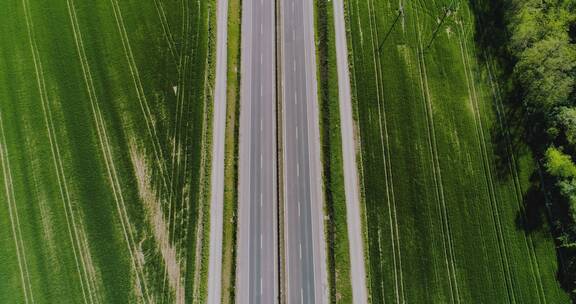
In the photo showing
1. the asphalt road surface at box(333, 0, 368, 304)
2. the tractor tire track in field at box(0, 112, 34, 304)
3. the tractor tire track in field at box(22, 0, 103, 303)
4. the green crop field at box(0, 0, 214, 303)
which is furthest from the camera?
→ the asphalt road surface at box(333, 0, 368, 304)

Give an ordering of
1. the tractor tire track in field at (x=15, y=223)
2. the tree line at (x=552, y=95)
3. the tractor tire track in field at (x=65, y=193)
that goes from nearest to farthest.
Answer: the tractor tire track in field at (x=15, y=223), the tractor tire track in field at (x=65, y=193), the tree line at (x=552, y=95)

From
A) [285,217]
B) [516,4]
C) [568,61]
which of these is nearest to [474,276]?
[285,217]

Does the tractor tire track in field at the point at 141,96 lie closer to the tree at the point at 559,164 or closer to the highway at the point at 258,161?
the highway at the point at 258,161

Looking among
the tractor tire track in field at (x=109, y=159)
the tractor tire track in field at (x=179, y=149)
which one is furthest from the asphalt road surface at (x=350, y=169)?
the tractor tire track in field at (x=109, y=159)

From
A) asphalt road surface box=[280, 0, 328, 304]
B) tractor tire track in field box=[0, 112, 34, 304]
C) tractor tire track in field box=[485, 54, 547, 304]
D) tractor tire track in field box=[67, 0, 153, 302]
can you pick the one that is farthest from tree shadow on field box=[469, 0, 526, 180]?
tractor tire track in field box=[0, 112, 34, 304]

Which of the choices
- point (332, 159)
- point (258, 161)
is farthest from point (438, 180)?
point (258, 161)

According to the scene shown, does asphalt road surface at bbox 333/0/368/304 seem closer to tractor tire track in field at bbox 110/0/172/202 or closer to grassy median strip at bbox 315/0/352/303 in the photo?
grassy median strip at bbox 315/0/352/303
